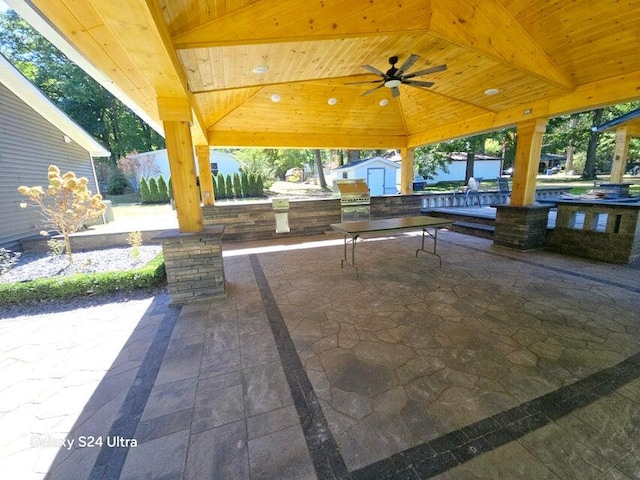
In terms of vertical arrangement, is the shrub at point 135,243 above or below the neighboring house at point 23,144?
below

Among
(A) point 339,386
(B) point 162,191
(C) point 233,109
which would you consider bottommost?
(A) point 339,386

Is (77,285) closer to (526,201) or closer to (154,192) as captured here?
(526,201)

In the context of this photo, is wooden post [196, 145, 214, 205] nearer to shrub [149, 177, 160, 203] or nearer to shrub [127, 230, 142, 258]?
shrub [127, 230, 142, 258]

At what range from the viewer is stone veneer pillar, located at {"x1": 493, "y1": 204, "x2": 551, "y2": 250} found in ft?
17.1

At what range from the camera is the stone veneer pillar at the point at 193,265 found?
336 cm

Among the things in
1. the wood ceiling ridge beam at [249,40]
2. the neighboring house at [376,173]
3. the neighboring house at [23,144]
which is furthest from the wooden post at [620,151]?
the neighboring house at [23,144]

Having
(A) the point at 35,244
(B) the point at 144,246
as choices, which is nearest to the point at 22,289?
(B) the point at 144,246

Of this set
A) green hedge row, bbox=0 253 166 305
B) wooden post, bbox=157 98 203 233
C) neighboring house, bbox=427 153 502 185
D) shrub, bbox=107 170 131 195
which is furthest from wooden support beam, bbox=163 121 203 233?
neighboring house, bbox=427 153 502 185

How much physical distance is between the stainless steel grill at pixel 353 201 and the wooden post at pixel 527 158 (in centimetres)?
371

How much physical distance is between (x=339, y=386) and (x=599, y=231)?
18.4 ft

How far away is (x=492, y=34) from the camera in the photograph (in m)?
3.59

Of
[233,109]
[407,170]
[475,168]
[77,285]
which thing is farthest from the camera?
[475,168]

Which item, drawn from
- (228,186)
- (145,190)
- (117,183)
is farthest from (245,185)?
(117,183)

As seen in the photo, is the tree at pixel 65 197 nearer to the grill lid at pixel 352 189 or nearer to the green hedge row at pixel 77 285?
the green hedge row at pixel 77 285
